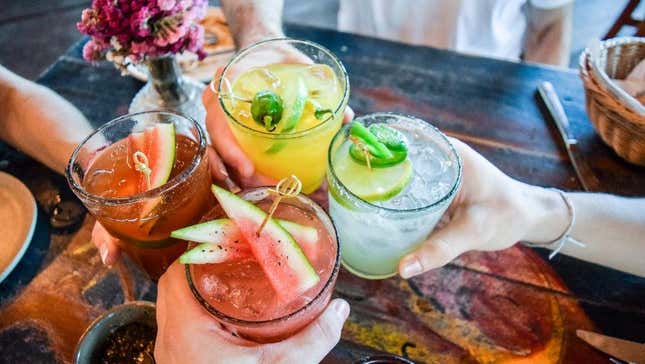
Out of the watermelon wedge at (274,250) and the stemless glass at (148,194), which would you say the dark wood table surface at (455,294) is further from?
the watermelon wedge at (274,250)

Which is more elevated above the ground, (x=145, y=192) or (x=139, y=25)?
(x=139, y=25)

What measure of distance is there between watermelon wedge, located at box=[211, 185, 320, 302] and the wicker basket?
1.21 metres

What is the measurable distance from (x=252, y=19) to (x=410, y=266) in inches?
56.6

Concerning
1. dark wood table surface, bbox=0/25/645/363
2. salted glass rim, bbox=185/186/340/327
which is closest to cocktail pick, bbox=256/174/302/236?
salted glass rim, bbox=185/186/340/327

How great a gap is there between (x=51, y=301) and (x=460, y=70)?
176 centimetres

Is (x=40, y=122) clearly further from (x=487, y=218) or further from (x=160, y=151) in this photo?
(x=487, y=218)

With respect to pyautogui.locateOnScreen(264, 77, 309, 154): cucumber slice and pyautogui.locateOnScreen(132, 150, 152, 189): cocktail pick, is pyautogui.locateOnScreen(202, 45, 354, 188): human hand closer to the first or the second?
pyautogui.locateOnScreen(264, 77, 309, 154): cucumber slice

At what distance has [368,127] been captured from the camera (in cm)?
138

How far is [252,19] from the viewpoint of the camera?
2180 millimetres

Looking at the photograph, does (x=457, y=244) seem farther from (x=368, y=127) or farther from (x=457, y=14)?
(x=457, y=14)

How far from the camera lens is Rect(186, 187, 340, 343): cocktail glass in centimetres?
102

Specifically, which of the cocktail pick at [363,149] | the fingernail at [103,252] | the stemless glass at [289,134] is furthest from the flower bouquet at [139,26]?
the cocktail pick at [363,149]

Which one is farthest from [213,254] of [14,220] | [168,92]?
[168,92]

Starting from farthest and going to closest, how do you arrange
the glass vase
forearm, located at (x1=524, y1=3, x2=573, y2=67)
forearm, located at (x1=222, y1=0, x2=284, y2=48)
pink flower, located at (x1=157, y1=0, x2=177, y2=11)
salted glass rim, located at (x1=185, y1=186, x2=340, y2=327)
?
forearm, located at (x1=524, y1=3, x2=573, y2=67)
forearm, located at (x1=222, y1=0, x2=284, y2=48)
the glass vase
pink flower, located at (x1=157, y1=0, x2=177, y2=11)
salted glass rim, located at (x1=185, y1=186, x2=340, y2=327)
